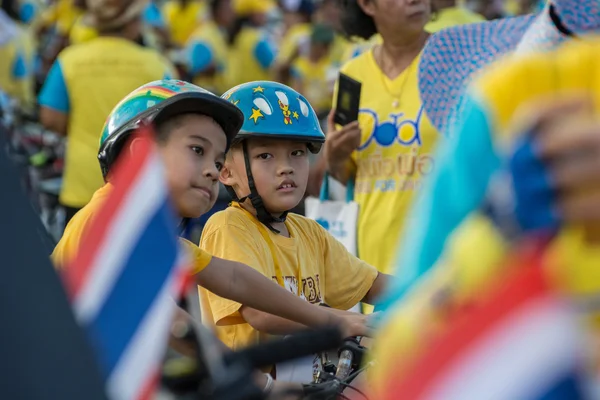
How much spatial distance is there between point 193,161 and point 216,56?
1107cm

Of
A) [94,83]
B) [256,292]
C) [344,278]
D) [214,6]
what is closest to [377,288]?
[344,278]

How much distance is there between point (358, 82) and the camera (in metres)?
6.29

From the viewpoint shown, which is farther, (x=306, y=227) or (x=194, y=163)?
(x=306, y=227)

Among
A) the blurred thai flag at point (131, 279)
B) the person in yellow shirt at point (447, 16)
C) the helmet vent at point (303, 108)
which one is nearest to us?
the blurred thai flag at point (131, 279)

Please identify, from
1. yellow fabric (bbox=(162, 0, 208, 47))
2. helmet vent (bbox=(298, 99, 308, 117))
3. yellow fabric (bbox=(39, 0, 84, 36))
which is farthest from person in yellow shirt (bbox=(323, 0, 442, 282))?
yellow fabric (bbox=(162, 0, 208, 47))

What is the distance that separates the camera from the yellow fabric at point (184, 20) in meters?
17.4

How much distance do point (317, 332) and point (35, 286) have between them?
562 millimetres

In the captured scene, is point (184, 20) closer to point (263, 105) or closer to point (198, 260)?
point (263, 105)

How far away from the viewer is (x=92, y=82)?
7.96 meters

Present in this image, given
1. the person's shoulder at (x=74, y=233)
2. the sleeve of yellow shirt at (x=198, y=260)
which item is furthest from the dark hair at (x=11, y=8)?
the sleeve of yellow shirt at (x=198, y=260)

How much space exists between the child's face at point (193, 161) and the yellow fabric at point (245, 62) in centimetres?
1150

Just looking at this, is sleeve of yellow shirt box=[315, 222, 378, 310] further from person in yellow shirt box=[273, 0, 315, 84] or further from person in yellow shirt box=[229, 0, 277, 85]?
person in yellow shirt box=[273, 0, 315, 84]

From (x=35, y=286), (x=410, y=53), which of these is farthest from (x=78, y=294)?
(x=410, y=53)

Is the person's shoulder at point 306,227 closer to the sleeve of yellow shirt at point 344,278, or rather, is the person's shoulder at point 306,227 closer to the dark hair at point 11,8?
the sleeve of yellow shirt at point 344,278
